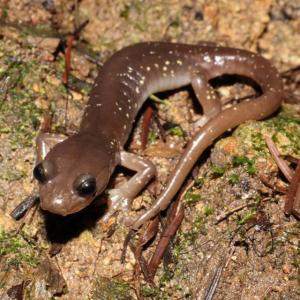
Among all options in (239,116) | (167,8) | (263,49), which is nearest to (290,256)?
(239,116)

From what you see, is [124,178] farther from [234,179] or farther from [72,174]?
[234,179]

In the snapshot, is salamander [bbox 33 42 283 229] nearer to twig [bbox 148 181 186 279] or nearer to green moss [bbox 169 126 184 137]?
twig [bbox 148 181 186 279]

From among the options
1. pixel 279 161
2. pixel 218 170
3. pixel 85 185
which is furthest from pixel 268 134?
pixel 85 185

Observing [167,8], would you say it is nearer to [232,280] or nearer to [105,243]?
[105,243]

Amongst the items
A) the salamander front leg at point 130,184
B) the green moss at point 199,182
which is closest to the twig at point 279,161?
the green moss at point 199,182

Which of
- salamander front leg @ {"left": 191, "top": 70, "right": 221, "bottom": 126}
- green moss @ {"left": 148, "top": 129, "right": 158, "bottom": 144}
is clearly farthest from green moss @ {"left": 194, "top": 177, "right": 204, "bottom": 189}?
salamander front leg @ {"left": 191, "top": 70, "right": 221, "bottom": 126}

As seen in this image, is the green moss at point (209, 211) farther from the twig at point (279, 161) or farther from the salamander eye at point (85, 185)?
the salamander eye at point (85, 185)
